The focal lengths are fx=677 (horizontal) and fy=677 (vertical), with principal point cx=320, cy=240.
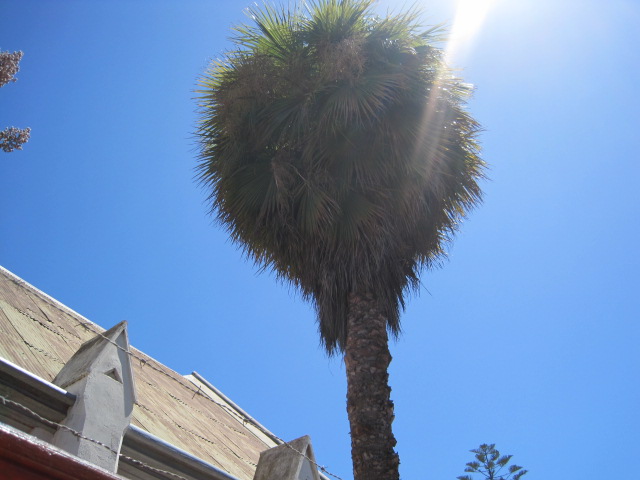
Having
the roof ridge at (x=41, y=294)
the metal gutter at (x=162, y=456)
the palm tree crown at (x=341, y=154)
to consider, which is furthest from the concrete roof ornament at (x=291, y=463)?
the roof ridge at (x=41, y=294)

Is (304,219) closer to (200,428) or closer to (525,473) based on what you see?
(200,428)

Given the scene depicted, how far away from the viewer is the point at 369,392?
7859 millimetres

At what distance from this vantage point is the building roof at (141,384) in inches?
277

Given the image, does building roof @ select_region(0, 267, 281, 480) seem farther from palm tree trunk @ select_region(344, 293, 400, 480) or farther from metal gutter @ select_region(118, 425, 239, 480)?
palm tree trunk @ select_region(344, 293, 400, 480)

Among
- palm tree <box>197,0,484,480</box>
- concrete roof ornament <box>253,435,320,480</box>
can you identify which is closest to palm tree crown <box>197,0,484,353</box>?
palm tree <box>197,0,484,480</box>

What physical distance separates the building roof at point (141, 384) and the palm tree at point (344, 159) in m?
2.20

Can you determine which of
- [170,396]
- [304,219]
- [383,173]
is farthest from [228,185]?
[170,396]

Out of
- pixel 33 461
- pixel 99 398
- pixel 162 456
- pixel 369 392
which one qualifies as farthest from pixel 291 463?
pixel 33 461

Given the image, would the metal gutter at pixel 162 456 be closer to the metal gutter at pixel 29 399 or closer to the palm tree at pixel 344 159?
the metal gutter at pixel 29 399

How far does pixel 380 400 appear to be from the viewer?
→ 7828 mm

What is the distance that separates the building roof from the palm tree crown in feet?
7.19

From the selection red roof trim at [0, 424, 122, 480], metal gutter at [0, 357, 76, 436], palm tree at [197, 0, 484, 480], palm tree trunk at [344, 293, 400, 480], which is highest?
palm tree at [197, 0, 484, 480]

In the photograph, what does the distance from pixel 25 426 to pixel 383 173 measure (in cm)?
540

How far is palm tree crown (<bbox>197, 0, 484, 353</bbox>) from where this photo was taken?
9078 millimetres
